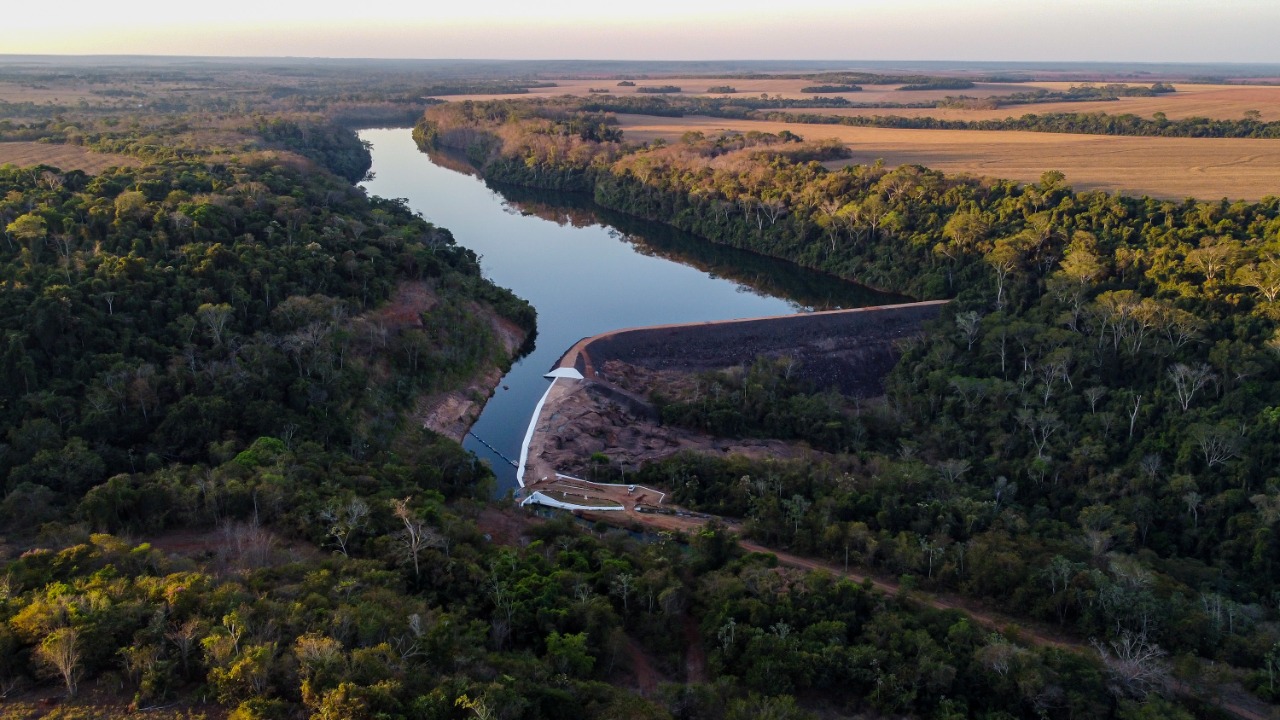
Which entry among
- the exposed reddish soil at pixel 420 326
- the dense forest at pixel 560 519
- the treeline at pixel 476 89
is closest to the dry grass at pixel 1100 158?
the dense forest at pixel 560 519

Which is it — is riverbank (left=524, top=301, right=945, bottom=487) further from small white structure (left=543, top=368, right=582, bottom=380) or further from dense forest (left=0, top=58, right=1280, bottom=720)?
dense forest (left=0, top=58, right=1280, bottom=720)

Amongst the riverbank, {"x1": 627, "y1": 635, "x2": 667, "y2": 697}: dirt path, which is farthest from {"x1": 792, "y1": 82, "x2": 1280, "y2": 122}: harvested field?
{"x1": 627, "y1": 635, "x2": 667, "y2": 697}: dirt path

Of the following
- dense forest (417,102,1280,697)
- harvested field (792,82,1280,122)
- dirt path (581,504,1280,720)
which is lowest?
dirt path (581,504,1280,720)

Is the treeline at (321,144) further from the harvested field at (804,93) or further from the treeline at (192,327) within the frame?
the harvested field at (804,93)

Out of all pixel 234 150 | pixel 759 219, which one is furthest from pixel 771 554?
pixel 234 150

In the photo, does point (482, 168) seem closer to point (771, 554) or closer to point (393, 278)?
point (393, 278)

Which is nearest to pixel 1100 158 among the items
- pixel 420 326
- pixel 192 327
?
pixel 420 326
